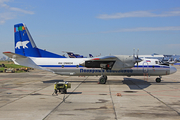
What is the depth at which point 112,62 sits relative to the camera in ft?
76.1

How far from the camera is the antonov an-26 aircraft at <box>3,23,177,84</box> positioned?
963 inches

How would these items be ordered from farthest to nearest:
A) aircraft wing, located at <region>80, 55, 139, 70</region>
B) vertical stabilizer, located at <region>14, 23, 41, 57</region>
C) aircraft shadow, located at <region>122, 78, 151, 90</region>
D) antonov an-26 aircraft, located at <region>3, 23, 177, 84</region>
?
vertical stabilizer, located at <region>14, 23, 41, 57</region>, antonov an-26 aircraft, located at <region>3, 23, 177, 84</region>, aircraft wing, located at <region>80, 55, 139, 70</region>, aircraft shadow, located at <region>122, 78, 151, 90</region>

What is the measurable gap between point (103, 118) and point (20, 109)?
17.8 feet

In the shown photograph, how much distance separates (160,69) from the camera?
81.6 ft

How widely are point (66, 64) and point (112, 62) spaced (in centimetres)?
653

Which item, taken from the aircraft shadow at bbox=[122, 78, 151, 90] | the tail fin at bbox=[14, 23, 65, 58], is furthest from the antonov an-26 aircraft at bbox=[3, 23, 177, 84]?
the aircraft shadow at bbox=[122, 78, 151, 90]

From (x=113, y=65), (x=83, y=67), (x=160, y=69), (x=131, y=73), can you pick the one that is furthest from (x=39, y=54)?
(x=160, y=69)

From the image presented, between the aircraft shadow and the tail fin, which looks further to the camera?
the tail fin

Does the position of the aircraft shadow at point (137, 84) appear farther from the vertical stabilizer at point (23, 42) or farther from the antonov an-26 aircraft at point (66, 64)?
the vertical stabilizer at point (23, 42)

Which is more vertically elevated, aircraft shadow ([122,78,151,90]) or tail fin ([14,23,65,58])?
tail fin ([14,23,65,58])

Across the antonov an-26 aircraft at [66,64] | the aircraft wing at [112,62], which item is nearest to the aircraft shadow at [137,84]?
the antonov an-26 aircraft at [66,64]

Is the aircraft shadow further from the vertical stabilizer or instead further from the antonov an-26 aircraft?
the vertical stabilizer

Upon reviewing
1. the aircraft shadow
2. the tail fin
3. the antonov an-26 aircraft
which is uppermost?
the tail fin

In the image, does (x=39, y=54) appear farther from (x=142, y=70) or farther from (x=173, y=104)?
(x=173, y=104)
